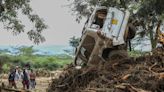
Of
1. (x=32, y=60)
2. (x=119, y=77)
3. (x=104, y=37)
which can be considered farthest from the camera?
(x=32, y=60)

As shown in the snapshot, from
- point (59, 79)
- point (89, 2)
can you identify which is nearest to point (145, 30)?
point (89, 2)

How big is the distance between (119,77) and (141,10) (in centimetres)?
1314

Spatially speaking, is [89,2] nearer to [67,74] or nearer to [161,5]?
[161,5]

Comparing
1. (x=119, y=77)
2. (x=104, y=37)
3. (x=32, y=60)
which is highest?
(x=104, y=37)

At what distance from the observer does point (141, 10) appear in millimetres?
24484

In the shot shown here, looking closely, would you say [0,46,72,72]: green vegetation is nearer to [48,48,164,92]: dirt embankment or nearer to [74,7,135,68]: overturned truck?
[74,7,135,68]: overturned truck

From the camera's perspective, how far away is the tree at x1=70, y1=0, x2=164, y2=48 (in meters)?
23.2

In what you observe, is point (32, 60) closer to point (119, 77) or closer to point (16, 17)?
point (16, 17)

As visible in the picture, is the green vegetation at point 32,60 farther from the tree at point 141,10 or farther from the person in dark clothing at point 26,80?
the person in dark clothing at point 26,80

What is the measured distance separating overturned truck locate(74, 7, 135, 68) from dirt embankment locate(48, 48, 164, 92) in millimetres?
681

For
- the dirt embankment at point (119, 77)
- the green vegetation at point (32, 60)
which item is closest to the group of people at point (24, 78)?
the dirt embankment at point (119, 77)

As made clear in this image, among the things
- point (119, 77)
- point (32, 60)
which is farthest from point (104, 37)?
point (32, 60)

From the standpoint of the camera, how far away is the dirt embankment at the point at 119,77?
10.7 m

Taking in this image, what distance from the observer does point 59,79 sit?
14422 mm
